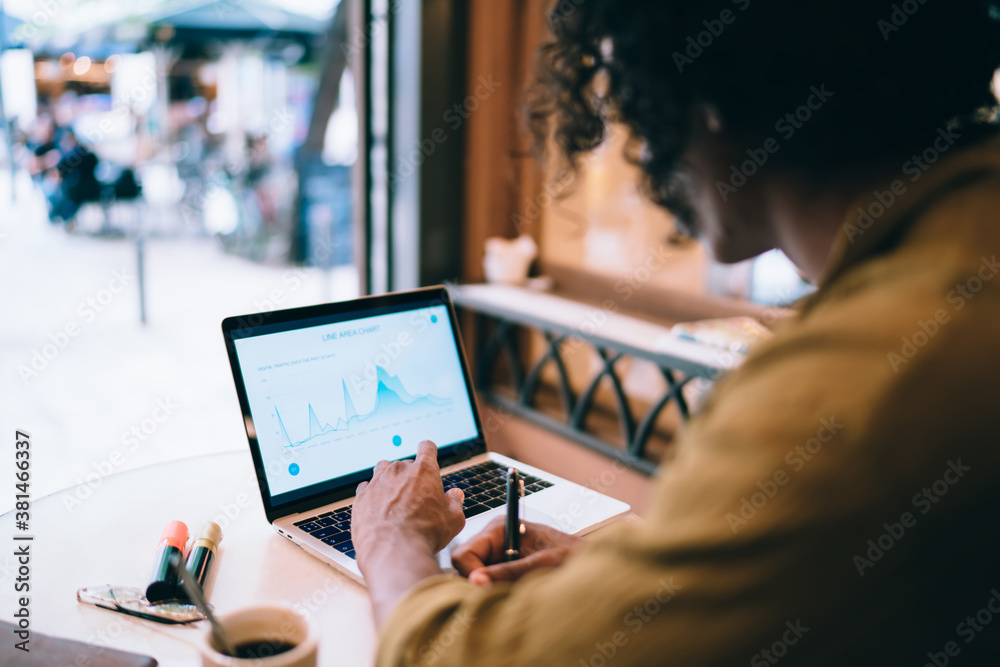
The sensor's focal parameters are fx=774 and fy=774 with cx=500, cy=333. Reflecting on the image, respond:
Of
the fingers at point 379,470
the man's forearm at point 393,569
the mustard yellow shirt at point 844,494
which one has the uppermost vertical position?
the mustard yellow shirt at point 844,494

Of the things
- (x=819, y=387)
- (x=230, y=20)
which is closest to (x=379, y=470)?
(x=819, y=387)

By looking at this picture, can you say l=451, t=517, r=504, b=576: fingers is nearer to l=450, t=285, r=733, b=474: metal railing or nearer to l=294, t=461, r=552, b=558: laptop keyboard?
l=294, t=461, r=552, b=558: laptop keyboard

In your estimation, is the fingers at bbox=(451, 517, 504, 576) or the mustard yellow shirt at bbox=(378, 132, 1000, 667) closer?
the mustard yellow shirt at bbox=(378, 132, 1000, 667)

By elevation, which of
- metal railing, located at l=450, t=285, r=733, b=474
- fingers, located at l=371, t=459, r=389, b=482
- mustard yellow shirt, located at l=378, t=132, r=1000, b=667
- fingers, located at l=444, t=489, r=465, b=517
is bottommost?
metal railing, located at l=450, t=285, r=733, b=474

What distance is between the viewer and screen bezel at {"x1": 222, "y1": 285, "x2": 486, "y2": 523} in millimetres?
1104

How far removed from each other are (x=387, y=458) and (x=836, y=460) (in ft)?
2.77

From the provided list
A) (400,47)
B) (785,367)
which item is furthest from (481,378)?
(785,367)

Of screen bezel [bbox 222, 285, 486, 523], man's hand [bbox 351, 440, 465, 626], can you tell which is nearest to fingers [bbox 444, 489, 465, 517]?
man's hand [bbox 351, 440, 465, 626]

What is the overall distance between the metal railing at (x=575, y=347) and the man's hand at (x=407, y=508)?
51.4 inches

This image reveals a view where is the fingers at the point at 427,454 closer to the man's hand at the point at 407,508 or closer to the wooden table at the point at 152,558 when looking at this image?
the man's hand at the point at 407,508

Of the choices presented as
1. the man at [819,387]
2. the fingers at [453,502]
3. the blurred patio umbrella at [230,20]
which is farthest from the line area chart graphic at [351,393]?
the blurred patio umbrella at [230,20]

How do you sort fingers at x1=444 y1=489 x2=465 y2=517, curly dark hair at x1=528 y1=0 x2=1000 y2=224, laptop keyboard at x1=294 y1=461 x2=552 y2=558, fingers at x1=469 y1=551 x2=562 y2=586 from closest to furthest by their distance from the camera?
curly dark hair at x1=528 y1=0 x2=1000 y2=224, fingers at x1=469 y1=551 x2=562 y2=586, fingers at x1=444 y1=489 x2=465 y2=517, laptop keyboard at x1=294 y1=461 x2=552 y2=558

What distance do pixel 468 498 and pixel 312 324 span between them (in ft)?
1.19

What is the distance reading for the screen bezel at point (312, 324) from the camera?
1.10m
